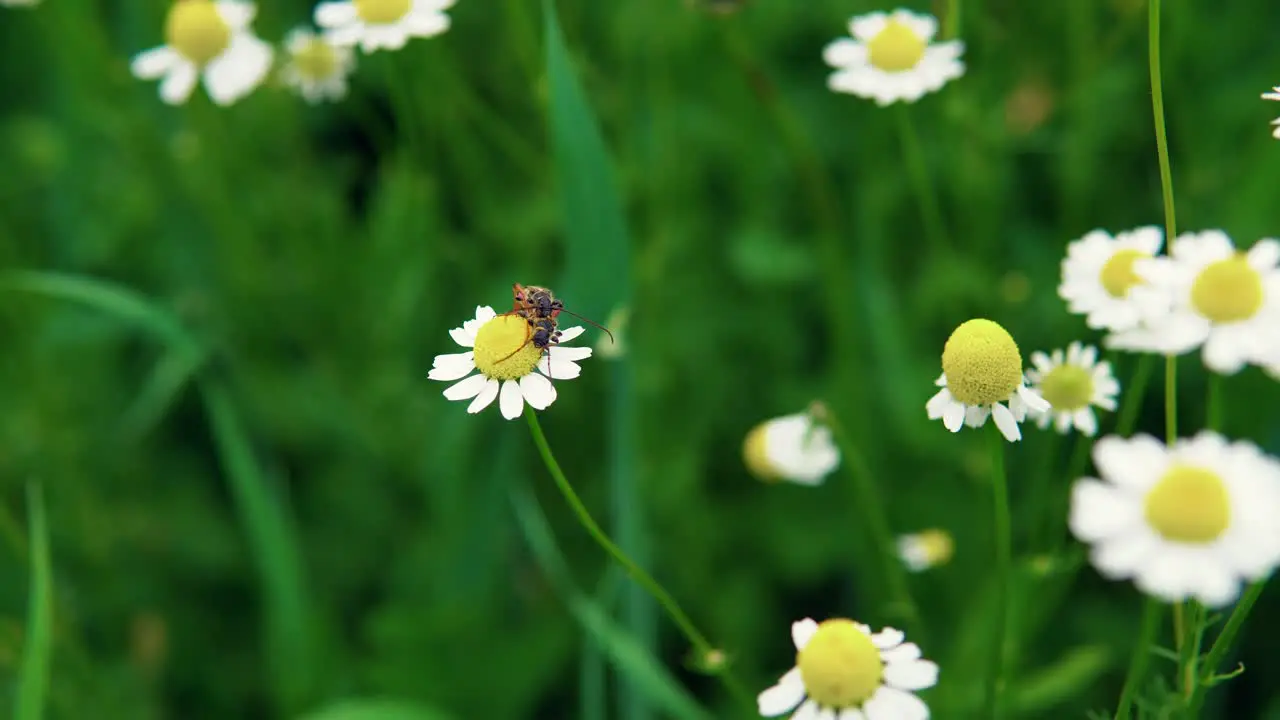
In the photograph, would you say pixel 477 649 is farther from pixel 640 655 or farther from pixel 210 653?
pixel 210 653

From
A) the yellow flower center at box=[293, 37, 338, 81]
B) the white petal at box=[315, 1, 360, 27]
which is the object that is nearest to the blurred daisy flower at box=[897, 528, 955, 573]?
the white petal at box=[315, 1, 360, 27]

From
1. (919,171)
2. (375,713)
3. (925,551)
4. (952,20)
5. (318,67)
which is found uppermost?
(318,67)

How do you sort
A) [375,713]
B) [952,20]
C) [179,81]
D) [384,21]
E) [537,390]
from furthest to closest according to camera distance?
[179,81]
[384,21]
[952,20]
[375,713]
[537,390]

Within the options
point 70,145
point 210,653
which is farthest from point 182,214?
point 210,653

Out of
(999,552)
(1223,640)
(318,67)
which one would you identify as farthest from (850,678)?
(318,67)

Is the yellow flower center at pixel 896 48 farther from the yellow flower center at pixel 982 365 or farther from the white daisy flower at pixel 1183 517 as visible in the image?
the white daisy flower at pixel 1183 517

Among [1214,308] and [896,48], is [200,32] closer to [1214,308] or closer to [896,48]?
[896,48]

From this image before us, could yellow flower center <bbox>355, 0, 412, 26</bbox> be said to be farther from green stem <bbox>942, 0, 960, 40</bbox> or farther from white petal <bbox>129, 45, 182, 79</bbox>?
green stem <bbox>942, 0, 960, 40</bbox>
